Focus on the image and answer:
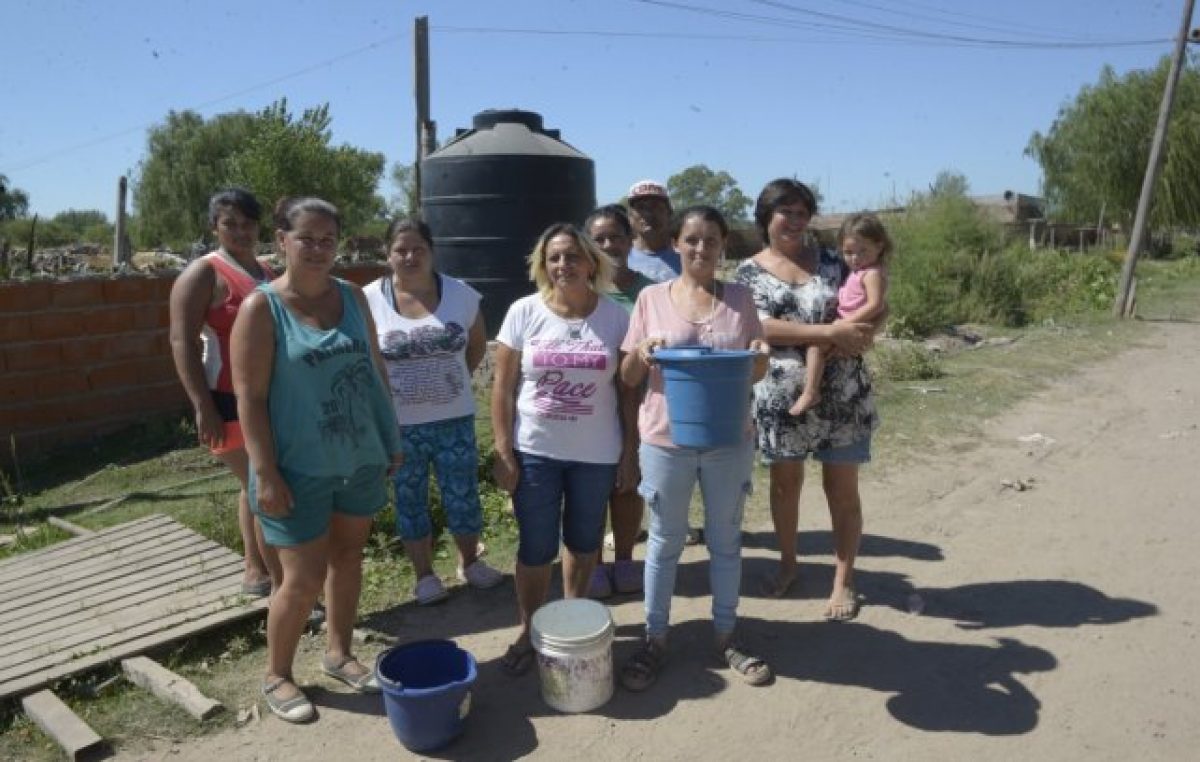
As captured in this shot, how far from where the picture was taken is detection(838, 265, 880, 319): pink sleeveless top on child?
10.9ft

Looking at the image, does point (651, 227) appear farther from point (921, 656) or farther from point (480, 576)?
point (921, 656)

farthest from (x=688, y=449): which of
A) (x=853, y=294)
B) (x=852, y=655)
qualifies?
(x=852, y=655)

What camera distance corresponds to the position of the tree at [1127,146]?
24.3m

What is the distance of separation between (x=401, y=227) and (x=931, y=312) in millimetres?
10909

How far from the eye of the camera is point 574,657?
2.86 metres

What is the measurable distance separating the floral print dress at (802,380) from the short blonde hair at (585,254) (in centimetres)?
60

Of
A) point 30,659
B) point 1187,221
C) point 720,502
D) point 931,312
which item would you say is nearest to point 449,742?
point 720,502

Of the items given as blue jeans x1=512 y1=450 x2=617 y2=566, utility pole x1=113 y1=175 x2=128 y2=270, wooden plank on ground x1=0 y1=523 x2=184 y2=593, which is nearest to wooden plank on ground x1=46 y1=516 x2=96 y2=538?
wooden plank on ground x1=0 y1=523 x2=184 y2=593

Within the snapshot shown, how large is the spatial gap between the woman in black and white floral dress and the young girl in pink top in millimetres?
44

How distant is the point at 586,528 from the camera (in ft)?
10.5

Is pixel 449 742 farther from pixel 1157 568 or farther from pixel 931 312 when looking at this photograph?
pixel 931 312

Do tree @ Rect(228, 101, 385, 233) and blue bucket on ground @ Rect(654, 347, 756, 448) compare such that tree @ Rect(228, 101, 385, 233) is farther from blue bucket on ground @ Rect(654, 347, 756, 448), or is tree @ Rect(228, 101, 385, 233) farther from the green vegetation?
blue bucket on ground @ Rect(654, 347, 756, 448)

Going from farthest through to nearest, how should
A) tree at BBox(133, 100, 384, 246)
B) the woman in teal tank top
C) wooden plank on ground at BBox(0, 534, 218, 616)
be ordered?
tree at BBox(133, 100, 384, 246), wooden plank on ground at BBox(0, 534, 218, 616), the woman in teal tank top

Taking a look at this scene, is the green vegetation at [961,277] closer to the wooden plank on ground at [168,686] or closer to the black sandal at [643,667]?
the black sandal at [643,667]
